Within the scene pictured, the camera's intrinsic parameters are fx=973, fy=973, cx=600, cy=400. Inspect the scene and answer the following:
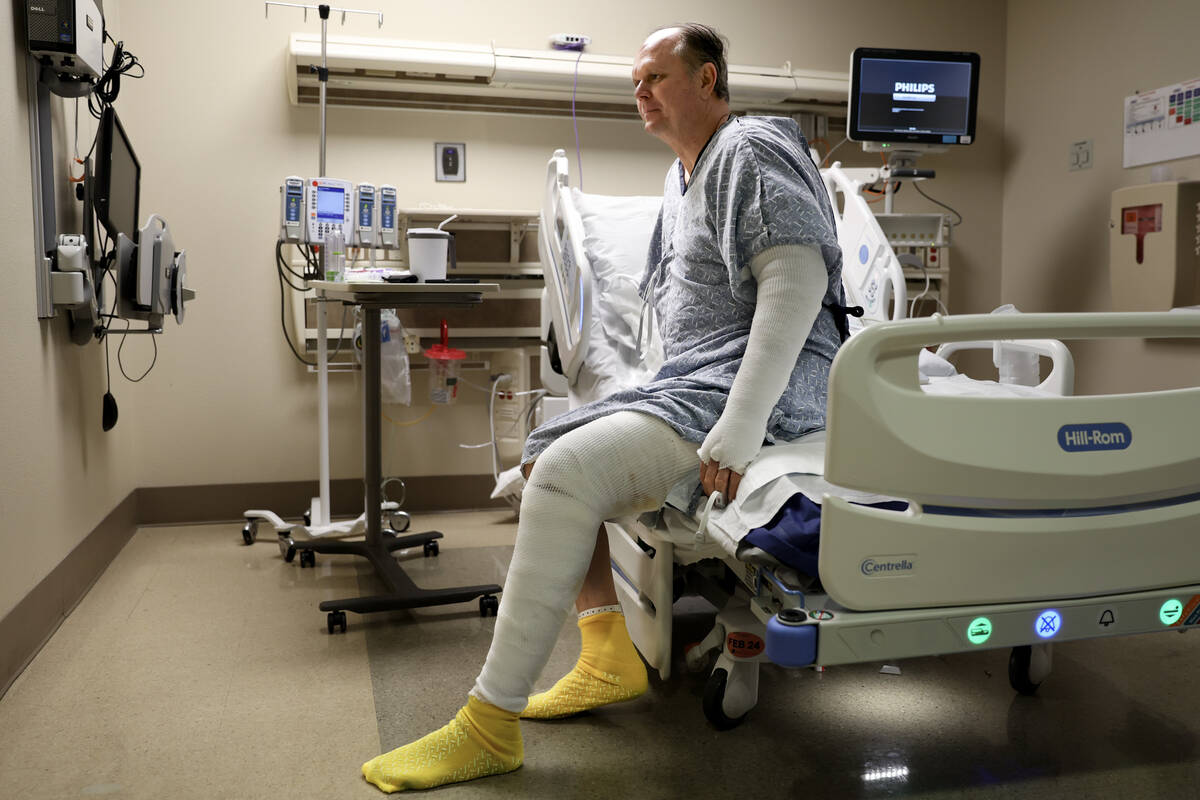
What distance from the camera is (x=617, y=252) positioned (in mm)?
2912

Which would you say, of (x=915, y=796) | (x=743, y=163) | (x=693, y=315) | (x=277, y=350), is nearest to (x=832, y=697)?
(x=915, y=796)

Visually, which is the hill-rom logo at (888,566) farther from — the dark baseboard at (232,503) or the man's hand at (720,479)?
the dark baseboard at (232,503)

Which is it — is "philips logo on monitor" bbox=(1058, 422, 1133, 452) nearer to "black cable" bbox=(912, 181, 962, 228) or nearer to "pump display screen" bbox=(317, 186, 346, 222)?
"pump display screen" bbox=(317, 186, 346, 222)

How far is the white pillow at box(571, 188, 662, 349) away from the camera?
2824 mm

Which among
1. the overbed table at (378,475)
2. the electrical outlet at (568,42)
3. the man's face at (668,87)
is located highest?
the electrical outlet at (568,42)

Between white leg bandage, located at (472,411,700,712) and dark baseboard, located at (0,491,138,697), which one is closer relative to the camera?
white leg bandage, located at (472,411,700,712)

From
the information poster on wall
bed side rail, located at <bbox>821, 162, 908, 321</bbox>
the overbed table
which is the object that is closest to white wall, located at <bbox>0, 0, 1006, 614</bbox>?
the overbed table

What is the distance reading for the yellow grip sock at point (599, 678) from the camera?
198 cm

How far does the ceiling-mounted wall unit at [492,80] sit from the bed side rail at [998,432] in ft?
8.76

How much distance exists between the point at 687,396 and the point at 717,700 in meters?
0.60

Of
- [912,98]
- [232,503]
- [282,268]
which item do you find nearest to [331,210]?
[282,268]

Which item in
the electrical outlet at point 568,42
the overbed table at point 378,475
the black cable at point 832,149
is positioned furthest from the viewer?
the black cable at point 832,149

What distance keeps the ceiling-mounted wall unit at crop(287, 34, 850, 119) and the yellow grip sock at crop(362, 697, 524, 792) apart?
2.61 m

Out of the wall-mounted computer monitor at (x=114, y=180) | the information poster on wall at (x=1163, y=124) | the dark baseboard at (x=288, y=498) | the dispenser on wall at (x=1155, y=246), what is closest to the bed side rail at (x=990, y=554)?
the wall-mounted computer monitor at (x=114, y=180)
